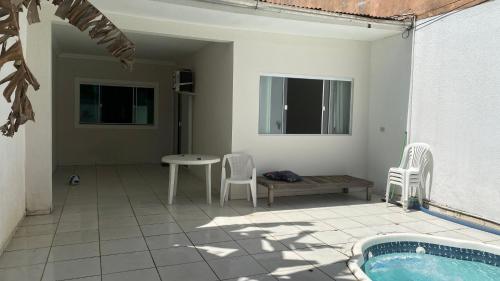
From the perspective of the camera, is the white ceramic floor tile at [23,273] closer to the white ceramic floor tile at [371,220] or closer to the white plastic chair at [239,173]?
the white plastic chair at [239,173]

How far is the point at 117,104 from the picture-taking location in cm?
1136

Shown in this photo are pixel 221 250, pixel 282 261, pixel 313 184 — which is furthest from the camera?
pixel 313 184

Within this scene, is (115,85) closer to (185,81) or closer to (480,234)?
(185,81)

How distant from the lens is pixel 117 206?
6211 millimetres

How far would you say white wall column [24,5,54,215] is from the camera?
5.59 m

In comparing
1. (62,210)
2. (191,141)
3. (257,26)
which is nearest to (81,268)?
(62,210)

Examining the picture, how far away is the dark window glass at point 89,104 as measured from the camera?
35.8ft

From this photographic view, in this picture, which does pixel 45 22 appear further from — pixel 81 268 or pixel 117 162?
pixel 117 162

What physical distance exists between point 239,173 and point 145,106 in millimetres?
6052

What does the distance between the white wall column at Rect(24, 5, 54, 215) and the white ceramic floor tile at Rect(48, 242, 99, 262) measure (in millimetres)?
1737

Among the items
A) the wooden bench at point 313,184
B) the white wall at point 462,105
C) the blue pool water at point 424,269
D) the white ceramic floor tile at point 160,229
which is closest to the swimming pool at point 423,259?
the blue pool water at point 424,269

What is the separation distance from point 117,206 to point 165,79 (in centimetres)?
620

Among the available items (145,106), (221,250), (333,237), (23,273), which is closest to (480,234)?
(333,237)

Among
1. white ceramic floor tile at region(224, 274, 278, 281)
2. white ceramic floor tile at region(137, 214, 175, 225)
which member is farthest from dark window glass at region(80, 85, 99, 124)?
white ceramic floor tile at region(224, 274, 278, 281)
